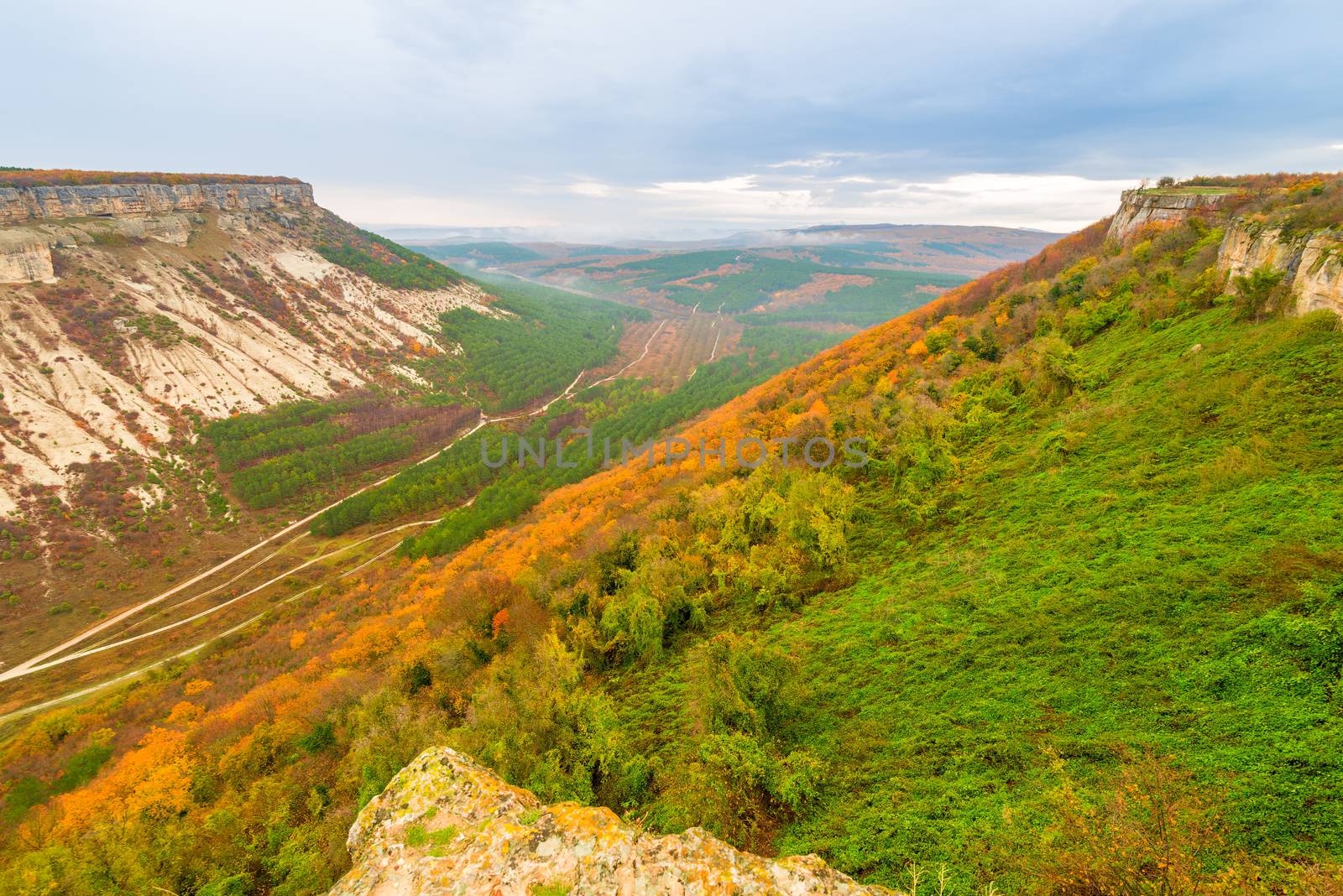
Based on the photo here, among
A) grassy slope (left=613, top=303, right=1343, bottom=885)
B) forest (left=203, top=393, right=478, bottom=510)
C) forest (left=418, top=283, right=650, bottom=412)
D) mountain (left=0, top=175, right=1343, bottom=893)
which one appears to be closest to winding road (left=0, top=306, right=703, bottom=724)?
forest (left=203, top=393, right=478, bottom=510)

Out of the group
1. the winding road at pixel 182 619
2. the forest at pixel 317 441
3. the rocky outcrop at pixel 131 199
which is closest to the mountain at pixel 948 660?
the winding road at pixel 182 619

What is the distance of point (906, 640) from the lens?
39.2 ft

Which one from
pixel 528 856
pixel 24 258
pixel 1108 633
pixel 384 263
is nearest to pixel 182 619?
pixel 528 856

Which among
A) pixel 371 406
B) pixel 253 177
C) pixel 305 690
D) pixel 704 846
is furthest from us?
pixel 253 177

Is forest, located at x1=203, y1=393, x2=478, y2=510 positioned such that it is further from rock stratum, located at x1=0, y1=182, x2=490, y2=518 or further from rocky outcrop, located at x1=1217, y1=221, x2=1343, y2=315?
rocky outcrop, located at x1=1217, y1=221, x2=1343, y2=315

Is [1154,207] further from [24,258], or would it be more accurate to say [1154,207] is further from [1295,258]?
[24,258]

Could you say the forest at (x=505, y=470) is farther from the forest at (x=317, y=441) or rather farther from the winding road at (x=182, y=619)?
the forest at (x=317, y=441)

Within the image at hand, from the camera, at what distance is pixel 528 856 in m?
7.38

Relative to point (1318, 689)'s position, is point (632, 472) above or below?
below

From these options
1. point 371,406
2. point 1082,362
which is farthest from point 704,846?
point 371,406

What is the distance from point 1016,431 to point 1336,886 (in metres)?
15.4

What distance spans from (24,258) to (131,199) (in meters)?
30.8

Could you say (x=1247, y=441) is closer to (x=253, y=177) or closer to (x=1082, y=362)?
(x=1082, y=362)

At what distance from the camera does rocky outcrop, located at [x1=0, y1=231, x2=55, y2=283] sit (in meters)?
78.8
